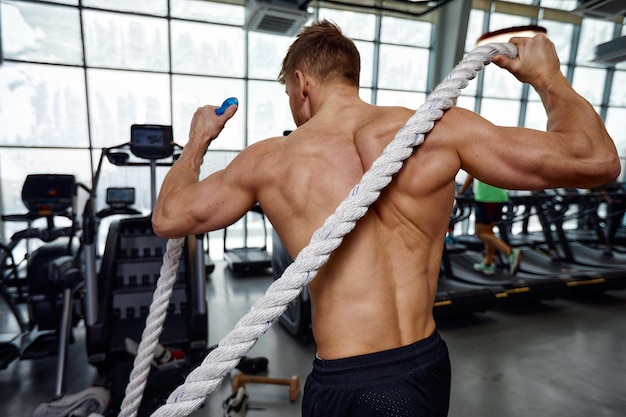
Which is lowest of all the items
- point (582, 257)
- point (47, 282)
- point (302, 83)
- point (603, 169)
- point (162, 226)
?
point (582, 257)

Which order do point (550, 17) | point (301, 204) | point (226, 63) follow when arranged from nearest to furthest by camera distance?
1. point (301, 204)
2. point (226, 63)
3. point (550, 17)

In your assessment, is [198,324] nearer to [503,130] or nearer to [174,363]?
[174,363]

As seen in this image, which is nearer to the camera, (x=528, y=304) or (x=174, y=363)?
(x=174, y=363)

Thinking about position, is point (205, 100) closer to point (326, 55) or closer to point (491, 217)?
point (491, 217)

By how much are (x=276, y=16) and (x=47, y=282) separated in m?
4.27

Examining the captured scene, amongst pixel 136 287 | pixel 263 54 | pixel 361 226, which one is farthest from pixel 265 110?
pixel 361 226

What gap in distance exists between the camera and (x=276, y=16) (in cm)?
512

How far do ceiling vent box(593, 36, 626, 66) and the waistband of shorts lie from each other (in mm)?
6634

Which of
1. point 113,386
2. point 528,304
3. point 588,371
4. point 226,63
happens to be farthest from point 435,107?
point 226,63

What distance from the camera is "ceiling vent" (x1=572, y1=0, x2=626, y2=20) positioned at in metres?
4.75

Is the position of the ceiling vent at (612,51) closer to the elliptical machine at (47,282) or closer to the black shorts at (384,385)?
the black shorts at (384,385)

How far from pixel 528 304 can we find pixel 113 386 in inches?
170

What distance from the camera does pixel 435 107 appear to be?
2.61 feet

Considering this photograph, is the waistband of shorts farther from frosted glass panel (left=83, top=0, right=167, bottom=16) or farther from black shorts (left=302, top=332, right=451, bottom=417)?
frosted glass panel (left=83, top=0, right=167, bottom=16)
